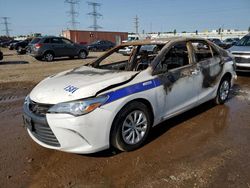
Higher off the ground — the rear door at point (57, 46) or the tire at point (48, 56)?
the rear door at point (57, 46)

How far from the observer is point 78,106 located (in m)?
2.95

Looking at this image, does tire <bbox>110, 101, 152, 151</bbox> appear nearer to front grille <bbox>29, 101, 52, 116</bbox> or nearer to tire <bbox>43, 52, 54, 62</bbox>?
front grille <bbox>29, 101, 52, 116</bbox>

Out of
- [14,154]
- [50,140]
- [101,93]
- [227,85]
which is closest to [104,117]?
[101,93]

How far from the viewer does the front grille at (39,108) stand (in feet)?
10.1

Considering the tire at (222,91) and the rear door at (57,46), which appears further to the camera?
the rear door at (57,46)

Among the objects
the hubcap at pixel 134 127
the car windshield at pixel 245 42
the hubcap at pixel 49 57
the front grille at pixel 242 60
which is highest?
the car windshield at pixel 245 42

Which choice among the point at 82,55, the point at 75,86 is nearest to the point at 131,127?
the point at 75,86

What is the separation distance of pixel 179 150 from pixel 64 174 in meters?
1.64

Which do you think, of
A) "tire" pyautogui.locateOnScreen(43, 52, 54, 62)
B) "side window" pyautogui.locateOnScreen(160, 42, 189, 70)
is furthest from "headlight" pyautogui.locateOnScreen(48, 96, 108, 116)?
"tire" pyautogui.locateOnScreen(43, 52, 54, 62)

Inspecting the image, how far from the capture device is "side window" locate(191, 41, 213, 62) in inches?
186

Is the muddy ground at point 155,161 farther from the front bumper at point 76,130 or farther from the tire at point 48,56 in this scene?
the tire at point 48,56

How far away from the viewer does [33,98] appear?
10.9 ft

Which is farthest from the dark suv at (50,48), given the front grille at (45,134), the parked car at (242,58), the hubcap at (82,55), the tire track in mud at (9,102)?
the front grille at (45,134)

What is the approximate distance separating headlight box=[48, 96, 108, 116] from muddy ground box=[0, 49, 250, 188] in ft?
2.50
